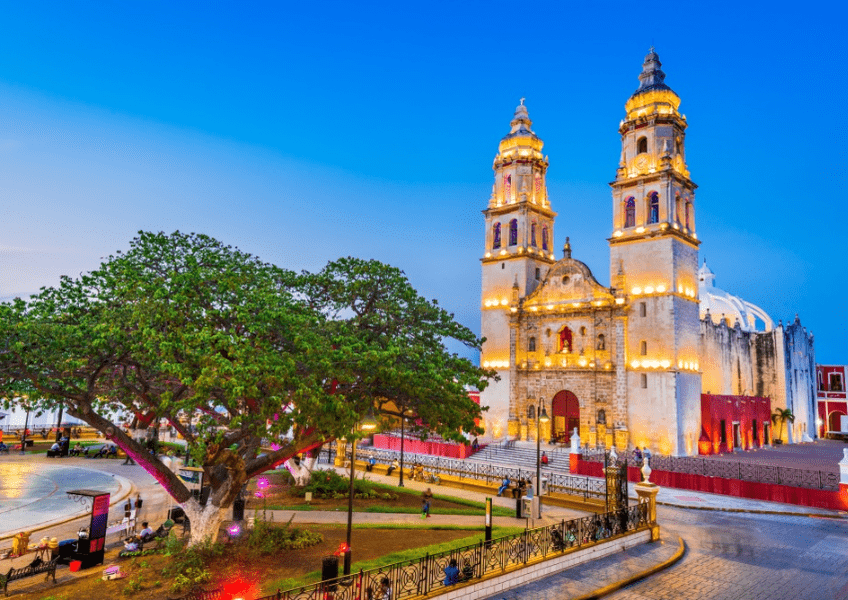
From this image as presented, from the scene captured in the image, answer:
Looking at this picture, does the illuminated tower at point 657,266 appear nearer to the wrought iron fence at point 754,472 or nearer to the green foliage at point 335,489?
the wrought iron fence at point 754,472

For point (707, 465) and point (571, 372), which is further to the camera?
point (571, 372)

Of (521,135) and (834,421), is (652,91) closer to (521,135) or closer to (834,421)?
(521,135)

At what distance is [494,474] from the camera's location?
29828 millimetres

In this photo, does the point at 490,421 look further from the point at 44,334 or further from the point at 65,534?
the point at 44,334

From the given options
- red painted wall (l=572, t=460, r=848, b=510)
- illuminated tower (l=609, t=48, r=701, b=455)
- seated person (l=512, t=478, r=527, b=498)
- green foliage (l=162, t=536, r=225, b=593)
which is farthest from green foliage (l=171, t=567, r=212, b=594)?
illuminated tower (l=609, t=48, r=701, b=455)

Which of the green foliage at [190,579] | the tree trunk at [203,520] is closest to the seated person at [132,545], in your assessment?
the tree trunk at [203,520]

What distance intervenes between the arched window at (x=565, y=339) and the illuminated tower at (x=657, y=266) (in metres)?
4.83

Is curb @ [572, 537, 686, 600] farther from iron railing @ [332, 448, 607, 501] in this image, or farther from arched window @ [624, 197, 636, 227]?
arched window @ [624, 197, 636, 227]

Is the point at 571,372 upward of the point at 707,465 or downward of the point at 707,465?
upward

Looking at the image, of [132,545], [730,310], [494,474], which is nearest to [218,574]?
[132,545]

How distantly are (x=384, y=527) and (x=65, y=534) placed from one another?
34.1ft

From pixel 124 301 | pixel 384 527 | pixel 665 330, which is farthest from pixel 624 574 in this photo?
pixel 665 330

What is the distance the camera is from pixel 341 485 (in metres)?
25.0

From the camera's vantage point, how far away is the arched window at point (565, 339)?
43844 millimetres
